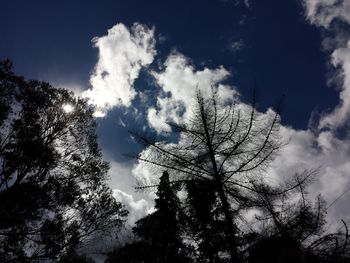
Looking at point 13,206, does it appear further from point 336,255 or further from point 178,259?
point 336,255

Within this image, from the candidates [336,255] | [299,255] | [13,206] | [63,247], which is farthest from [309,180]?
[13,206]

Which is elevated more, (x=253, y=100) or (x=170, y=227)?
(x=253, y=100)

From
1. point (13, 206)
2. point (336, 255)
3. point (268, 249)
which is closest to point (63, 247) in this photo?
point (13, 206)

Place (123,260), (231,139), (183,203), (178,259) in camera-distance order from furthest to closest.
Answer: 1. (123,260)
2. (231,139)
3. (183,203)
4. (178,259)

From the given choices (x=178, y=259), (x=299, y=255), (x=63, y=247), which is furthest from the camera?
(x=63, y=247)

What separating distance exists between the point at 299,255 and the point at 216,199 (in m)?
5.39

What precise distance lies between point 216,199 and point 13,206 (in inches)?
291

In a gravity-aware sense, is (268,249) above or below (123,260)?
below

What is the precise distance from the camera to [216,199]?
7.54 metres

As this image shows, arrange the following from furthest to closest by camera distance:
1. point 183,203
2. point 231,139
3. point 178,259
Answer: point 231,139 → point 183,203 → point 178,259

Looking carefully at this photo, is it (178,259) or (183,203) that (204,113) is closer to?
(183,203)

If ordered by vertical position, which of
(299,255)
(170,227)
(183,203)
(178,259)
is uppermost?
(183,203)

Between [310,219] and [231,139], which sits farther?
[231,139]

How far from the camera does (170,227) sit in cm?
675
